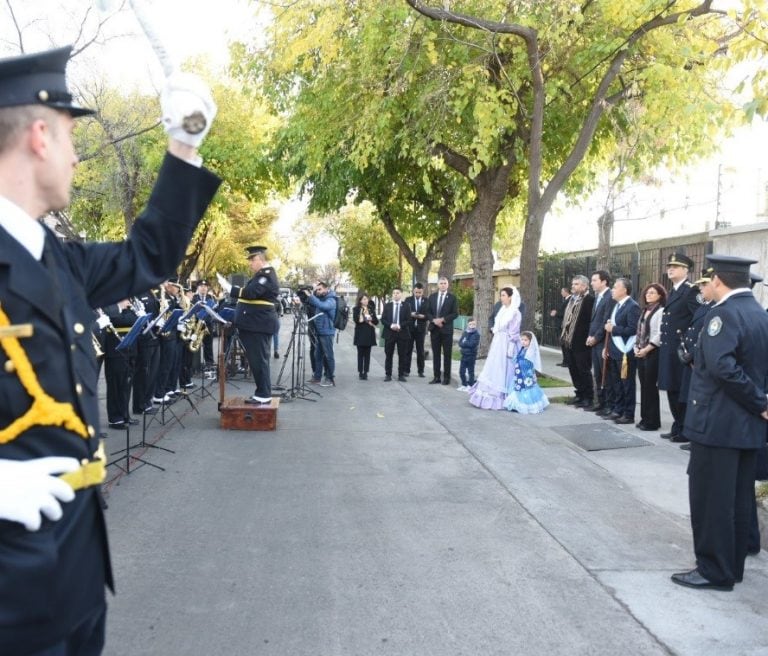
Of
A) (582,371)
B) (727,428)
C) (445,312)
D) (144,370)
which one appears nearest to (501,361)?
(582,371)

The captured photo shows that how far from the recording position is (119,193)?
24625 mm

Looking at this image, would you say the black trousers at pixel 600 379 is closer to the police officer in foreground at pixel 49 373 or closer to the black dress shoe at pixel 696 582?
the black dress shoe at pixel 696 582

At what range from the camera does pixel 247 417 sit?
943 centimetres

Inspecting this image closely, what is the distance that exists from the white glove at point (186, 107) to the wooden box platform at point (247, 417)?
24.9 ft

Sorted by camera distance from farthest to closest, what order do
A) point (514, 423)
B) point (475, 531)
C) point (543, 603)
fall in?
point (514, 423) → point (475, 531) → point (543, 603)

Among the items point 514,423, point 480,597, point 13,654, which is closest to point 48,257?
point 13,654

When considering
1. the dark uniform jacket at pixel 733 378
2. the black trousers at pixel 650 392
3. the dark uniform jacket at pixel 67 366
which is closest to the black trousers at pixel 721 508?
the dark uniform jacket at pixel 733 378

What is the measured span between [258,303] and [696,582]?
6.87 metres

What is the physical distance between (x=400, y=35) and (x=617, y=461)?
29.3 feet

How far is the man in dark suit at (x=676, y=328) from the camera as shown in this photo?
9062mm

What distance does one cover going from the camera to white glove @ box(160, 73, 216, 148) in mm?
2008

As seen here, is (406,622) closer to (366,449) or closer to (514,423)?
(366,449)

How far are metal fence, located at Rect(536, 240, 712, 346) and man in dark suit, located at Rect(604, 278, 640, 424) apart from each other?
3637mm

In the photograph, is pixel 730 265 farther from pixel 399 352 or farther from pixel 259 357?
pixel 399 352
